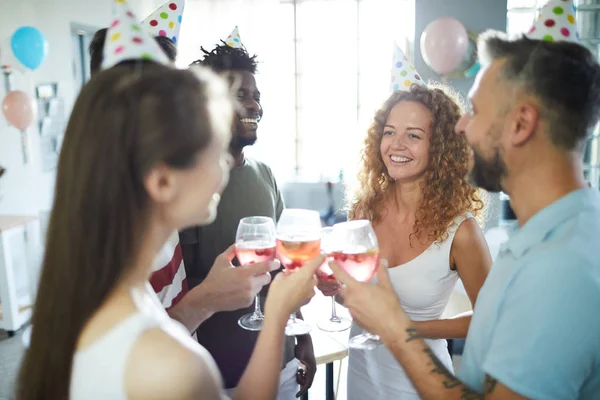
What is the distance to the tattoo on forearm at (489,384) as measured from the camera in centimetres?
92

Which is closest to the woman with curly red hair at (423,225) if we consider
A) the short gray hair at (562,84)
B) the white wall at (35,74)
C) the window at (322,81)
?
the short gray hair at (562,84)

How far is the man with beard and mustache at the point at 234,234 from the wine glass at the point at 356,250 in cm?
56

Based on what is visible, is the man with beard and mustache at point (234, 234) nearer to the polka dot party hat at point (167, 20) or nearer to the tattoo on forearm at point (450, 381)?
the polka dot party hat at point (167, 20)

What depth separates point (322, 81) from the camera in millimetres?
6277

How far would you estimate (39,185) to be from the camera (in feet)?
15.0

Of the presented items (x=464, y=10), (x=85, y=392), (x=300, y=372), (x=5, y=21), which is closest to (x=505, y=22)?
(x=464, y=10)

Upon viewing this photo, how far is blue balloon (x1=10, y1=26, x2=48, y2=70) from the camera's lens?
3709mm

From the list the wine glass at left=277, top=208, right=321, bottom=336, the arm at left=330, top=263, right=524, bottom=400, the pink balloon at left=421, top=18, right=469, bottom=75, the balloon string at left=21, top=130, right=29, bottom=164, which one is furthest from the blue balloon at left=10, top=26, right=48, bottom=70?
the arm at left=330, top=263, right=524, bottom=400

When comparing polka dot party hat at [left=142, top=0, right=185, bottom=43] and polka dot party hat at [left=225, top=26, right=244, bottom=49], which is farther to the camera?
polka dot party hat at [left=225, top=26, right=244, bottom=49]

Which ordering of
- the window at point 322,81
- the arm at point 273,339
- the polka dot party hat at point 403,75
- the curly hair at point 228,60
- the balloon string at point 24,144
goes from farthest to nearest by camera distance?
the window at point 322,81 < the balloon string at point 24,144 < the curly hair at point 228,60 < the polka dot party hat at point 403,75 < the arm at point 273,339

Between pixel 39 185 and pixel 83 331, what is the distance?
4.41 metres

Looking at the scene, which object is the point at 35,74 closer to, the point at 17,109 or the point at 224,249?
the point at 17,109

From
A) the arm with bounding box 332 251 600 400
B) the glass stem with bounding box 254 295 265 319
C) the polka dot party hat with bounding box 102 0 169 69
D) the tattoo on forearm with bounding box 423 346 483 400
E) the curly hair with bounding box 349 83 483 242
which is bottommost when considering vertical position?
the glass stem with bounding box 254 295 265 319

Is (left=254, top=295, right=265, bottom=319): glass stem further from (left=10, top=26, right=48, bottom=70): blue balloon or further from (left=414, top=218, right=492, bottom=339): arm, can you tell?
(left=10, top=26, right=48, bottom=70): blue balloon
